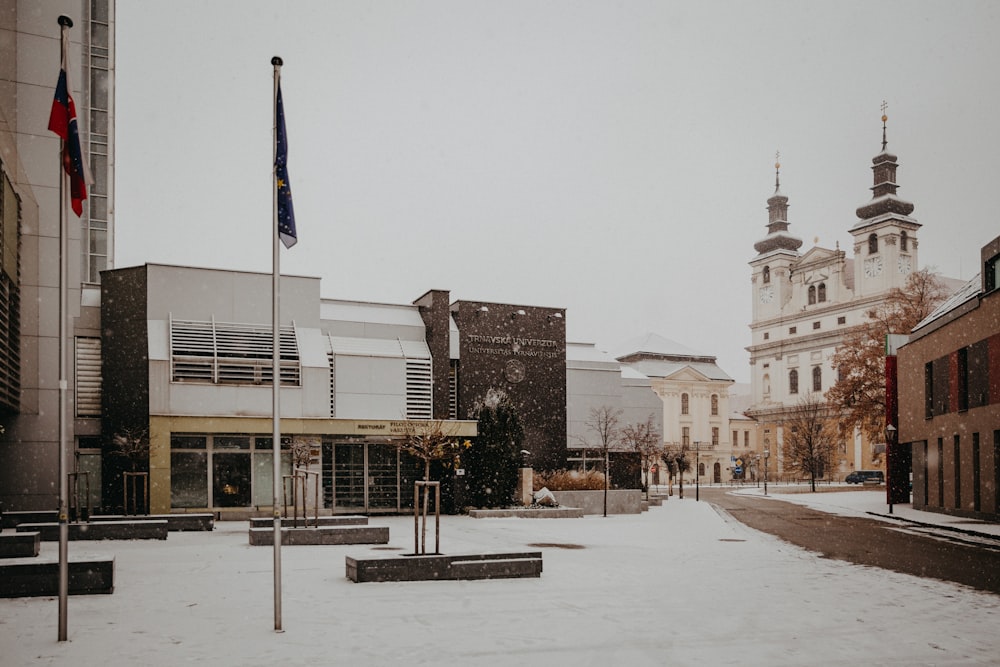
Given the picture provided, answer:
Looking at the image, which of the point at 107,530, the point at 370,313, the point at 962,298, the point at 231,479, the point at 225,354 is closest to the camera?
the point at 107,530

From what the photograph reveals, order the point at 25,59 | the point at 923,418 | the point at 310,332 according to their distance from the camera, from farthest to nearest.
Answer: the point at 923,418 → the point at 310,332 → the point at 25,59

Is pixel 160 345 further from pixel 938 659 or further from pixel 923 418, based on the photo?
pixel 923 418

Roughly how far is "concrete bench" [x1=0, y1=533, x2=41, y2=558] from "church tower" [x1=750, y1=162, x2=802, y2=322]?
106808 mm

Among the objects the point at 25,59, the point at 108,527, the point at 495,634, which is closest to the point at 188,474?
the point at 108,527

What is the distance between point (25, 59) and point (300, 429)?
14015mm

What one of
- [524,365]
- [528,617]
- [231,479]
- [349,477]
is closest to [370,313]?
[524,365]

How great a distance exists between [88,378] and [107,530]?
11.0m

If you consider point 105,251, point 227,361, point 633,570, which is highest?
point 105,251

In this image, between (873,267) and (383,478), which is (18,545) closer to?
(383,478)

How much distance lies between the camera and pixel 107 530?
2128 centimetres

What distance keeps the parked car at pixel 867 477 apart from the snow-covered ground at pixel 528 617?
6899 cm

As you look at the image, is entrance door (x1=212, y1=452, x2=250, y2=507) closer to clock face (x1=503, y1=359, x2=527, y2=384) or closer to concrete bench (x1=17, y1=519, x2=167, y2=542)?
concrete bench (x1=17, y1=519, x2=167, y2=542)

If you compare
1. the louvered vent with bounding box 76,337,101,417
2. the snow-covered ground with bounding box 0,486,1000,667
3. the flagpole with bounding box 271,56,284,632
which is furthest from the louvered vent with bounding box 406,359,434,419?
the flagpole with bounding box 271,56,284,632

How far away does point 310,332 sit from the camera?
33219 millimetres
